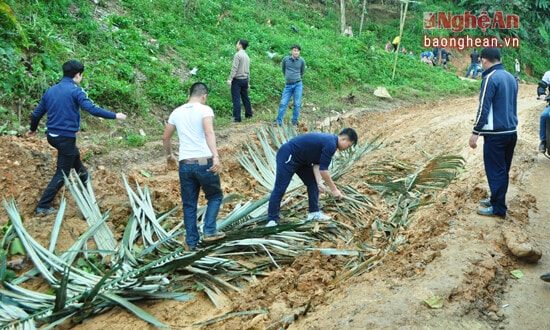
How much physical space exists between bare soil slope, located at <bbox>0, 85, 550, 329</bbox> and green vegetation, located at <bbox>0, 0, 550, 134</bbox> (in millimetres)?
1540

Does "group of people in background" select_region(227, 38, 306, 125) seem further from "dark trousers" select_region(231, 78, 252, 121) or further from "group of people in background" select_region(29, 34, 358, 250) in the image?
"group of people in background" select_region(29, 34, 358, 250)

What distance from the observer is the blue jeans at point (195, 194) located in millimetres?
4371

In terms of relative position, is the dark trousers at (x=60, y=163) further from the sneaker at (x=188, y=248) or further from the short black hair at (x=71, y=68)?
the sneaker at (x=188, y=248)

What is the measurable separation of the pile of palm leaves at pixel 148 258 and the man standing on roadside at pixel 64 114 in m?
0.20

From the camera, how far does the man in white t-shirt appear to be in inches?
171

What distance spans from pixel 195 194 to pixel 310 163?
1181mm

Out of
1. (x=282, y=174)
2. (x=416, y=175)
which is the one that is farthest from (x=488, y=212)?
(x=282, y=174)

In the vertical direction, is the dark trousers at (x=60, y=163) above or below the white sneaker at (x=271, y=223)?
above

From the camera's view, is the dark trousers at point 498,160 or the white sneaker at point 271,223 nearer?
the dark trousers at point 498,160

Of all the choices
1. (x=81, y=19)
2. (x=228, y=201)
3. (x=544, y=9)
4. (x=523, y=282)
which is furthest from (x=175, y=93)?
(x=544, y=9)

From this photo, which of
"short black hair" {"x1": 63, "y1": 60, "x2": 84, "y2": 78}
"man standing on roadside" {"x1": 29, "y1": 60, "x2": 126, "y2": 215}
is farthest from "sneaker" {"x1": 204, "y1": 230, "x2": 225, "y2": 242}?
"short black hair" {"x1": 63, "y1": 60, "x2": 84, "y2": 78}

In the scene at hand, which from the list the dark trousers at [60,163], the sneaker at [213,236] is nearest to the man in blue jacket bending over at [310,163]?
the sneaker at [213,236]

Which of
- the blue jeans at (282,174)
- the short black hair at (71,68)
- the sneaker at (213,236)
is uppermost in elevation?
the short black hair at (71,68)

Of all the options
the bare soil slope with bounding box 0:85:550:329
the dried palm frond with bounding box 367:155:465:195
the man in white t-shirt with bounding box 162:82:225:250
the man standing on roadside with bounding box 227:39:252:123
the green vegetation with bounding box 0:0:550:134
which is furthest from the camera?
the man standing on roadside with bounding box 227:39:252:123
